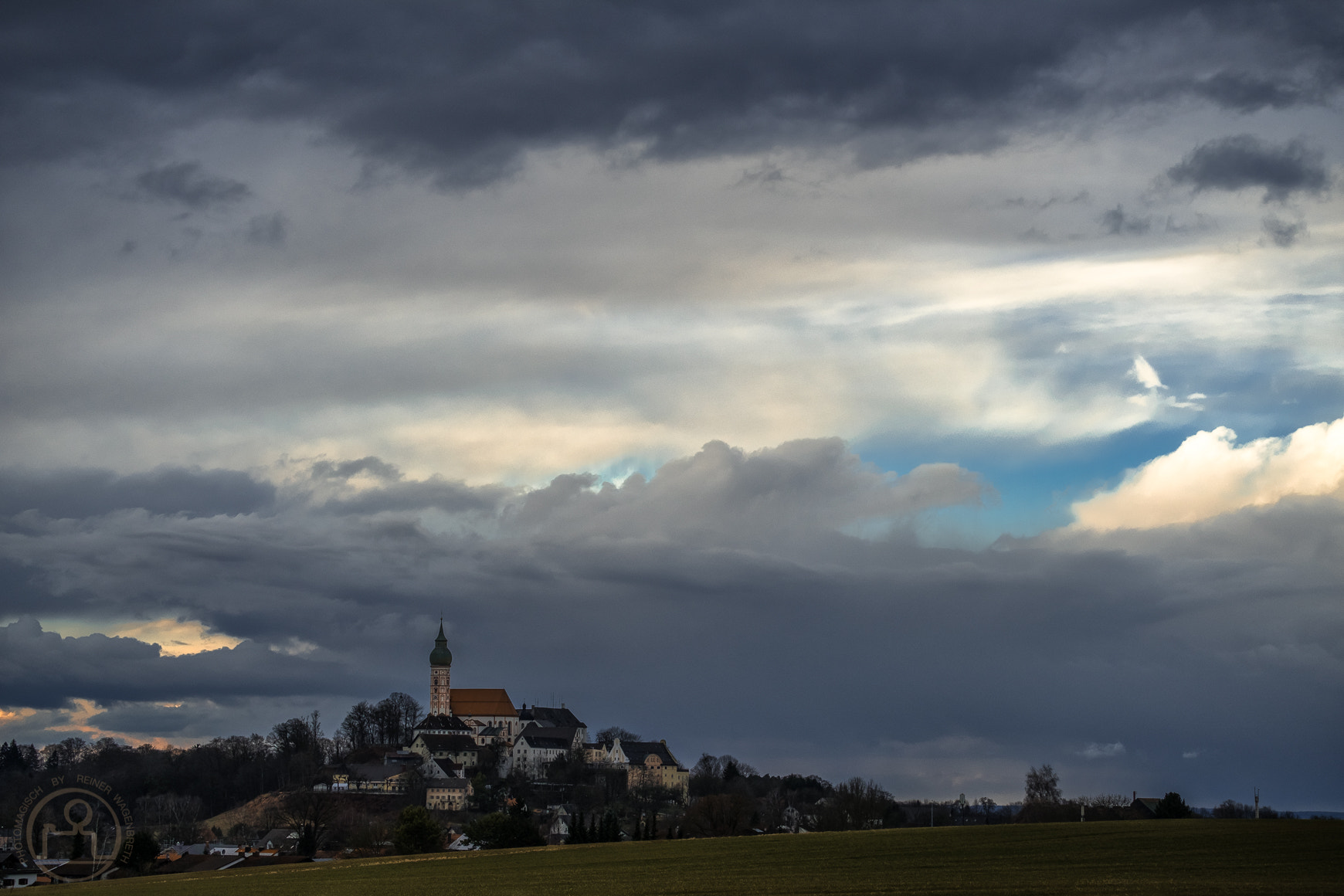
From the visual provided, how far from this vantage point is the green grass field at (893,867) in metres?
53.3

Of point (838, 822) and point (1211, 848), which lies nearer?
point (1211, 848)

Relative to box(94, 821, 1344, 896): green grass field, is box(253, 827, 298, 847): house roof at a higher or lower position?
lower

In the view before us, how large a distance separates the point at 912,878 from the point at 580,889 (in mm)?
16024

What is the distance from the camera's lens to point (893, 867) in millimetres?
64812

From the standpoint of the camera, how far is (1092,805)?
477ft

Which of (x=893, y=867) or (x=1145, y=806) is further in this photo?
(x=1145, y=806)

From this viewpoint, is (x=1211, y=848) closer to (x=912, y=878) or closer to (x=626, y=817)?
(x=912, y=878)

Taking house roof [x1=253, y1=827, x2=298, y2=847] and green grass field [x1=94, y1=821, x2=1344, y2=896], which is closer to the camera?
green grass field [x1=94, y1=821, x2=1344, y2=896]

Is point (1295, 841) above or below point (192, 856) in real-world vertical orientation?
above

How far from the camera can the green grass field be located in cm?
5331

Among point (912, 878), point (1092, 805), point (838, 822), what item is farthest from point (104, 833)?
point (912, 878)

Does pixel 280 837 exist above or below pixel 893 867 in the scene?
below

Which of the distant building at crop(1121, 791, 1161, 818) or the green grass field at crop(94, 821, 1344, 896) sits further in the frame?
the distant building at crop(1121, 791, 1161, 818)

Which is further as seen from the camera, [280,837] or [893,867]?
[280,837]
